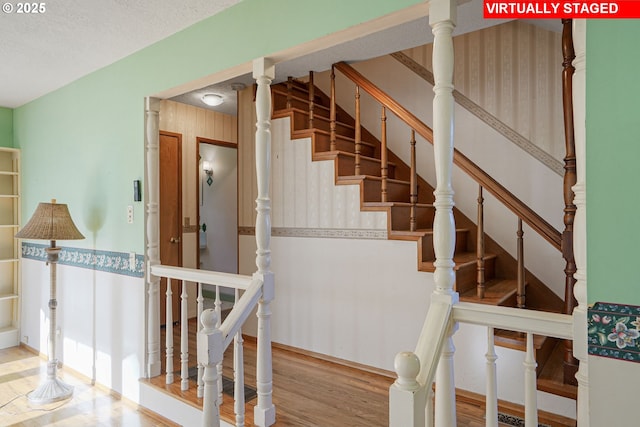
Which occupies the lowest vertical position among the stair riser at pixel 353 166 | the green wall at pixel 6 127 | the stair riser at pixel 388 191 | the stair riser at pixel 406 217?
the stair riser at pixel 406 217

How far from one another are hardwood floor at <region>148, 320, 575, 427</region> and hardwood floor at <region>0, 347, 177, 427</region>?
11.3 inches

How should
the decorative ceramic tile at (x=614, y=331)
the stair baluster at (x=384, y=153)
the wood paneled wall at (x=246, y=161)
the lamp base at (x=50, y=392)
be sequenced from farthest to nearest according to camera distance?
the wood paneled wall at (x=246, y=161)
the lamp base at (x=50, y=392)
the stair baluster at (x=384, y=153)
the decorative ceramic tile at (x=614, y=331)

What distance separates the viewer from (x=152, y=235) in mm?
2791

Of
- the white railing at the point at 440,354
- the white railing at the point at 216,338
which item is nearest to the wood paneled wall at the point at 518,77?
the white railing at the point at 440,354

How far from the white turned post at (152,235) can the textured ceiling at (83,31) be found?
18.3 inches

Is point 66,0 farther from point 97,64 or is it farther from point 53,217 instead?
point 53,217

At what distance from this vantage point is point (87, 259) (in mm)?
3350

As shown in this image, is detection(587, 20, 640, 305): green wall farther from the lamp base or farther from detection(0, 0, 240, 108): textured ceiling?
the lamp base

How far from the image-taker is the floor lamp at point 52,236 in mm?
3000

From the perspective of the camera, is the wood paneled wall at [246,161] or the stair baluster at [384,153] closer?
the stair baluster at [384,153]

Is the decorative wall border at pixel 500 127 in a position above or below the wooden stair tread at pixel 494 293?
above

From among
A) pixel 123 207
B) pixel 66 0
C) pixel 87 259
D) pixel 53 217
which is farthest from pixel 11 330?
pixel 66 0

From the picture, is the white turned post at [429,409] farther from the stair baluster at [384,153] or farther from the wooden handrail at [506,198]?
the stair baluster at [384,153]

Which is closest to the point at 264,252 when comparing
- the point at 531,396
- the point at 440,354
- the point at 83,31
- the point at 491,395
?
the point at 440,354
